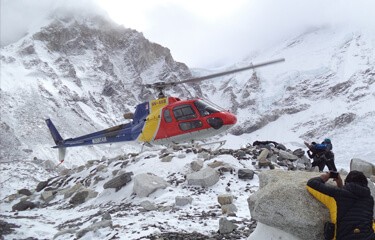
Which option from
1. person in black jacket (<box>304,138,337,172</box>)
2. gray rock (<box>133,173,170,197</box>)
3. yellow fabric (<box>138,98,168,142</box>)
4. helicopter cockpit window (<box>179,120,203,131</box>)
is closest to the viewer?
gray rock (<box>133,173,170,197</box>)

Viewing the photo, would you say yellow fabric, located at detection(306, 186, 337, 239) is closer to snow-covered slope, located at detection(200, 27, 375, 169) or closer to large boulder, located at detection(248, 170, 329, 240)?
Answer: large boulder, located at detection(248, 170, 329, 240)

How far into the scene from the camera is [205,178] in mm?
11922

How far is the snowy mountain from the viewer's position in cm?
1337

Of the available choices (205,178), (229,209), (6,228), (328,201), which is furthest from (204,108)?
Result: (328,201)

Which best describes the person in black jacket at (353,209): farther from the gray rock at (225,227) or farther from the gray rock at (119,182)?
the gray rock at (119,182)

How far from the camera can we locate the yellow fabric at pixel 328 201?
18.3ft

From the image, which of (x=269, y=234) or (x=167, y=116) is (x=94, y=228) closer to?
(x=269, y=234)

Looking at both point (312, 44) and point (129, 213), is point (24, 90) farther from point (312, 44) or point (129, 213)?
point (312, 44)

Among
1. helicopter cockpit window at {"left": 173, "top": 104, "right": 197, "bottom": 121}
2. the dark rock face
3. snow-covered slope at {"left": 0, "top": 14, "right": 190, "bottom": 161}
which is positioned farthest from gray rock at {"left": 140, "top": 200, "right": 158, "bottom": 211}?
snow-covered slope at {"left": 0, "top": 14, "right": 190, "bottom": 161}

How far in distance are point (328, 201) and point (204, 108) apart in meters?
9.41

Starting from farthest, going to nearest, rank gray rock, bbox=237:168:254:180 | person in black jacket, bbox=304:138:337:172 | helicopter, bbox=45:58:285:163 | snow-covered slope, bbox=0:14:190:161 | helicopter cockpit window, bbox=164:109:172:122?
snow-covered slope, bbox=0:14:190:161 → helicopter cockpit window, bbox=164:109:172:122 → helicopter, bbox=45:58:285:163 → person in black jacket, bbox=304:138:337:172 → gray rock, bbox=237:168:254:180

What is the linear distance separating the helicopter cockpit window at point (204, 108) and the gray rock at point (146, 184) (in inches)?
143

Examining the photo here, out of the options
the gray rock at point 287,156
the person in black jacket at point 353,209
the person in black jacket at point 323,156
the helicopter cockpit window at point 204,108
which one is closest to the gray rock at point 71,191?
the helicopter cockpit window at point 204,108

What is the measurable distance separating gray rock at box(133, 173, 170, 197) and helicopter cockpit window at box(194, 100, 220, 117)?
3626 mm
